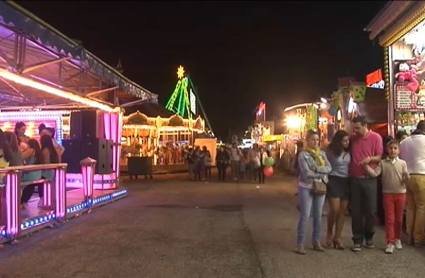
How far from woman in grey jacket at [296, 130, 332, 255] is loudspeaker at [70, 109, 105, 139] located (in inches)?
333

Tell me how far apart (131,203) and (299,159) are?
688cm

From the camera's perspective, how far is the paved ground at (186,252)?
5.88m

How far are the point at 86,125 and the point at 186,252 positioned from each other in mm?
8138

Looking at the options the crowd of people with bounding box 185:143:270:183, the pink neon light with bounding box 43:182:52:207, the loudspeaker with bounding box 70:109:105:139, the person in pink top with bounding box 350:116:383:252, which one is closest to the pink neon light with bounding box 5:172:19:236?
the pink neon light with bounding box 43:182:52:207

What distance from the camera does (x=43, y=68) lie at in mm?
12281

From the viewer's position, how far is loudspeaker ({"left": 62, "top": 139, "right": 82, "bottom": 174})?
45.9ft

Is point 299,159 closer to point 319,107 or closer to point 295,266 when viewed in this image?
point 295,266

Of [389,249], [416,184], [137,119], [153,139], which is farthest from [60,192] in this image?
[153,139]

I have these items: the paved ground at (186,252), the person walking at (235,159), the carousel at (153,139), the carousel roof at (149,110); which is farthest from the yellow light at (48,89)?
the carousel roof at (149,110)

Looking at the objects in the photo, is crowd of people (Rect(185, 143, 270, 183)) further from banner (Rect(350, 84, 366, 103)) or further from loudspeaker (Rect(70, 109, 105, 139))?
banner (Rect(350, 84, 366, 103))

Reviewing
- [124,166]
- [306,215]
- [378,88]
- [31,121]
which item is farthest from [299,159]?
[124,166]

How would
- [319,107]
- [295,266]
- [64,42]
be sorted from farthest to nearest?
[319,107]
[64,42]
[295,266]

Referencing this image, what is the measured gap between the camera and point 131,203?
12.8 meters

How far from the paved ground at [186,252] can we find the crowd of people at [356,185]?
1.09ft
